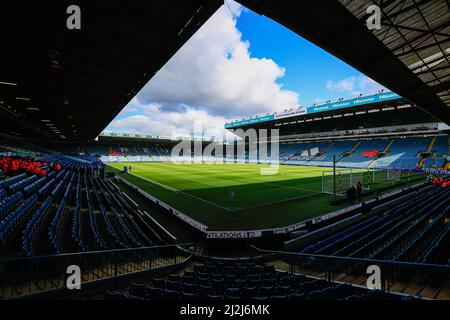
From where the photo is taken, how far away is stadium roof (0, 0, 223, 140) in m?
6.21

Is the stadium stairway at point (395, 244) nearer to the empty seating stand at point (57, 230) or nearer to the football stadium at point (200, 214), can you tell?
the football stadium at point (200, 214)

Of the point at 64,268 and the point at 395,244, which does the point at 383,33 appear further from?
the point at 64,268

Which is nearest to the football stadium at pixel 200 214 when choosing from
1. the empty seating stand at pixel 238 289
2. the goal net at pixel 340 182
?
the empty seating stand at pixel 238 289

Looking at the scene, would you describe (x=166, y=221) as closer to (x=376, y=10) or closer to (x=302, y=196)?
(x=302, y=196)

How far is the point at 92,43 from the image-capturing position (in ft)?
26.8

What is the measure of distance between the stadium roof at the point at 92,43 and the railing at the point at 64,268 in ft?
22.1

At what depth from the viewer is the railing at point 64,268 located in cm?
432

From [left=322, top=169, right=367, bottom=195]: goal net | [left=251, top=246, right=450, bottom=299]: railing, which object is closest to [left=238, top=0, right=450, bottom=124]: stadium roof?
[left=251, top=246, right=450, bottom=299]: railing

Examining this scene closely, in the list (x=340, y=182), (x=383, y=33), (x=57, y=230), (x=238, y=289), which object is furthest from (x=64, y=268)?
(x=340, y=182)

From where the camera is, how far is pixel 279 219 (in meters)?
12.1

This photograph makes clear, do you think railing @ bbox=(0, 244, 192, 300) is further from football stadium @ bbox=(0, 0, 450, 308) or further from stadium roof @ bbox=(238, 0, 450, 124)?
stadium roof @ bbox=(238, 0, 450, 124)

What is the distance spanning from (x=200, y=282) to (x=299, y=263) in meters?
3.93
